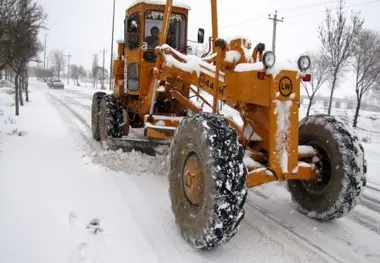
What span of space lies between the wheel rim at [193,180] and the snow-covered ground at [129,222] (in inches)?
19.5

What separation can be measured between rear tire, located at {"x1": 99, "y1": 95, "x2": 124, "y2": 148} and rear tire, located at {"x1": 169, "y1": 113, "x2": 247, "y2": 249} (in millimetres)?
4380

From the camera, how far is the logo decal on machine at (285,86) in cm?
374

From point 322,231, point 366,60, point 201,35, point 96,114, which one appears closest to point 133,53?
point 201,35

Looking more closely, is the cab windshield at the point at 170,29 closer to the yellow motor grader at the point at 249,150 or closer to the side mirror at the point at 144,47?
the side mirror at the point at 144,47

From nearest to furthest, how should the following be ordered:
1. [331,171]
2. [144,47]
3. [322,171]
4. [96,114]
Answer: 1. [331,171]
2. [322,171]
3. [144,47]
4. [96,114]

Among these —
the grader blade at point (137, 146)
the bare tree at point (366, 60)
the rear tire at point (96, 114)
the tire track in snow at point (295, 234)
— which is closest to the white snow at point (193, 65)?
the tire track in snow at point (295, 234)

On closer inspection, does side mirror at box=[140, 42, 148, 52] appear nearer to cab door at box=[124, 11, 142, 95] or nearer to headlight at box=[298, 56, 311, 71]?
cab door at box=[124, 11, 142, 95]

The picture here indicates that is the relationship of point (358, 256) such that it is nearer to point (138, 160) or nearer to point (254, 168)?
point (254, 168)

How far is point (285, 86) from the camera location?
12.3 feet

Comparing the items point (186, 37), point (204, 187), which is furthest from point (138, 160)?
point (204, 187)

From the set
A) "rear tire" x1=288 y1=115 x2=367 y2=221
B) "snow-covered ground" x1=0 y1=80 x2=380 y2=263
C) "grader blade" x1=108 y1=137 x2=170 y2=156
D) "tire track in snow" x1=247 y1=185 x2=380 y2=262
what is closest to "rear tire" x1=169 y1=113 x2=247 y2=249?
"snow-covered ground" x1=0 y1=80 x2=380 y2=263

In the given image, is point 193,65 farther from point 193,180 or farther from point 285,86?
point 193,180

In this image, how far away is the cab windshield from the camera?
7.10m

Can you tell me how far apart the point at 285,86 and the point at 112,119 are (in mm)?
4970
